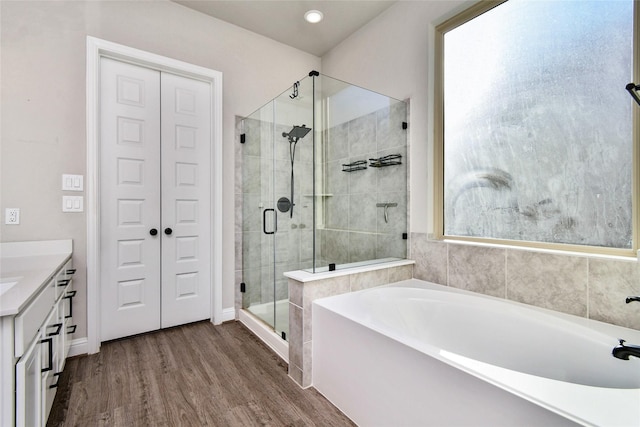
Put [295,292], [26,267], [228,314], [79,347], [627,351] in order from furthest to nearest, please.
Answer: [228,314], [79,347], [295,292], [26,267], [627,351]

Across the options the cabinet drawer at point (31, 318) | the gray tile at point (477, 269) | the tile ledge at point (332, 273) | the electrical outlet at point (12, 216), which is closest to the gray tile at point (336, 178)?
the tile ledge at point (332, 273)

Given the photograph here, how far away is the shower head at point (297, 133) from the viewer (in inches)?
91.1

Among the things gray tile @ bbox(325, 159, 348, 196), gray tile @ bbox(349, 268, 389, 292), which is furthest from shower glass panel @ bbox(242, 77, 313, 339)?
gray tile @ bbox(349, 268, 389, 292)

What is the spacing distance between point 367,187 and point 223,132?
150 cm

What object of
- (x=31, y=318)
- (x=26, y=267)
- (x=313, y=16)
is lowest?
(x=31, y=318)

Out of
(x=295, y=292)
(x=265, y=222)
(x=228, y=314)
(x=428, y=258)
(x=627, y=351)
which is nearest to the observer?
(x=627, y=351)

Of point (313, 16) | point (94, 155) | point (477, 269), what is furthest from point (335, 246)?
point (313, 16)

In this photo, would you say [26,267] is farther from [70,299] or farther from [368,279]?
[368,279]

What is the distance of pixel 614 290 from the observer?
4.77 feet

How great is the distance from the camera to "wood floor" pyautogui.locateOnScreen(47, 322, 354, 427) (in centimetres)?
156

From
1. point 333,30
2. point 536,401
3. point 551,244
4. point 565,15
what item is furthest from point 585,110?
point 333,30

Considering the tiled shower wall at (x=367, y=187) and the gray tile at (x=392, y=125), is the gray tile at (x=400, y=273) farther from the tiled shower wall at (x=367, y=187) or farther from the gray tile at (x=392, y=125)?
the gray tile at (x=392, y=125)

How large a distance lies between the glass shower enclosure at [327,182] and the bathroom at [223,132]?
0.18 m

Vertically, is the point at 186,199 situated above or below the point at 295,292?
above
